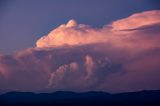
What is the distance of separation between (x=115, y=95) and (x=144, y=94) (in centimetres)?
601

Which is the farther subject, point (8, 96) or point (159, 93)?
point (8, 96)

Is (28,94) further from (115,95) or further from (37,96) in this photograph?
(115,95)

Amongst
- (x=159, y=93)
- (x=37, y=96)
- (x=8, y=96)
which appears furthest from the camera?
(x=37, y=96)

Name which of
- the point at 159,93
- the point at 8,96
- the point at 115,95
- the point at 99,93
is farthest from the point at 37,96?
the point at 159,93

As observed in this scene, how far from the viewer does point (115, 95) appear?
70.8 meters

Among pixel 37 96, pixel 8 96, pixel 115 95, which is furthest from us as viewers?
pixel 37 96

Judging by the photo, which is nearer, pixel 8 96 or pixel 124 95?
pixel 124 95

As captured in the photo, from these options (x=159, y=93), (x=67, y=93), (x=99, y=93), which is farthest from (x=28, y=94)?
(x=159, y=93)

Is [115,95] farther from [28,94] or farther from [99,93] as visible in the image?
[28,94]

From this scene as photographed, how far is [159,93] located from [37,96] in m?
31.6

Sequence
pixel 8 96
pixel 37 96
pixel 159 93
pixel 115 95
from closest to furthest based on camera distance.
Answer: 1. pixel 159 93
2. pixel 115 95
3. pixel 8 96
4. pixel 37 96

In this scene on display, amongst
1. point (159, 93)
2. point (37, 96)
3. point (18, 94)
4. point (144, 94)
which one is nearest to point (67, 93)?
point (37, 96)

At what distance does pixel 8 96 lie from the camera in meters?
78.9

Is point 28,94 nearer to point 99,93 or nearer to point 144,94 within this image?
point 99,93
